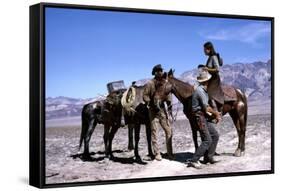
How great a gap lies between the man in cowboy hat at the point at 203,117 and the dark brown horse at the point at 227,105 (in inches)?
2.0

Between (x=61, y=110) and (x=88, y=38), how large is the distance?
0.71 meters

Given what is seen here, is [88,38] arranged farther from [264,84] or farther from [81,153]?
[264,84]

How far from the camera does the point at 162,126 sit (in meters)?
7.75

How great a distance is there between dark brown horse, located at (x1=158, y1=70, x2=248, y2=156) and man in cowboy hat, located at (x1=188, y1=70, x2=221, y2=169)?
0.05 meters

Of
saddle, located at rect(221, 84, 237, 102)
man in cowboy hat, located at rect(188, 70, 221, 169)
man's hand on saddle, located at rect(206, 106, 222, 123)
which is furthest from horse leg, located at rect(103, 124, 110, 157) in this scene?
saddle, located at rect(221, 84, 237, 102)

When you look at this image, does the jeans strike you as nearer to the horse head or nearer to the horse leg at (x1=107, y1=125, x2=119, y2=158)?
the horse head

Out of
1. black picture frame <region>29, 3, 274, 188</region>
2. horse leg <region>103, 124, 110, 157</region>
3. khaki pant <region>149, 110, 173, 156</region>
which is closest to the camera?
black picture frame <region>29, 3, 274, 188</region>

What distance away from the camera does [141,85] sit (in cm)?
763

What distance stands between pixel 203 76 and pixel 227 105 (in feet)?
1.33

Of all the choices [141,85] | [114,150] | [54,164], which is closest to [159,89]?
[141,85]

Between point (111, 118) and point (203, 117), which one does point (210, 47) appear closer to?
point (203, 117)

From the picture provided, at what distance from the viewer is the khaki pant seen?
770cm

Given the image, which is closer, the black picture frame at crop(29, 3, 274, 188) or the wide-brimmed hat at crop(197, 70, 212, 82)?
the black picture frame at crop(29, 3, 274, 188)

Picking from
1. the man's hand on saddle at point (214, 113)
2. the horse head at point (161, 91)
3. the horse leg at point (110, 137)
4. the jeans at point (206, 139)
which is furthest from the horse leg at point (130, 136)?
the man's hand on saddle at point (214, 113)
